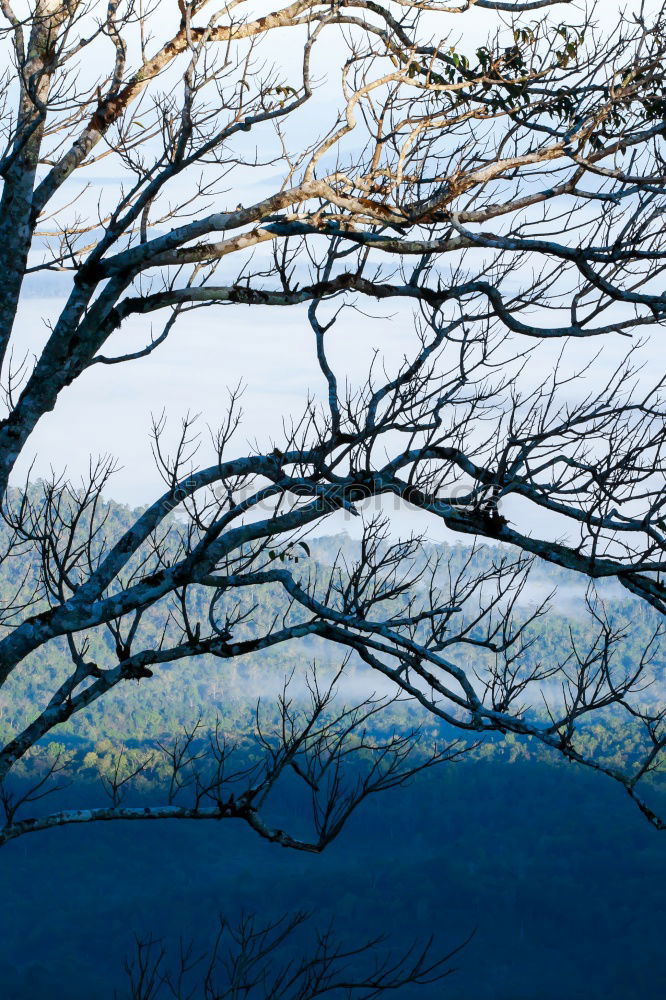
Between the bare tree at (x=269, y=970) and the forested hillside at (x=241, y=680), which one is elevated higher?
the forested hillside at (x=241, y=680)

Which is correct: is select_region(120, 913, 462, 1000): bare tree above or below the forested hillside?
below

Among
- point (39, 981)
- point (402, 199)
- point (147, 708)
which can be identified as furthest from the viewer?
point (147, 708)

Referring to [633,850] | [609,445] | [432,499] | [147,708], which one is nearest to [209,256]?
[432,499]

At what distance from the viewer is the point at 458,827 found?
101m

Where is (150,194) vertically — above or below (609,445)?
above

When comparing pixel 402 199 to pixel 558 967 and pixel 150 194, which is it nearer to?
pixel 150 194

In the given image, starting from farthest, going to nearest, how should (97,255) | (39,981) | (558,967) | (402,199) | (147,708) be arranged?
(147,708) < (558,967) < (39,981) < (97,255) < (402,199)

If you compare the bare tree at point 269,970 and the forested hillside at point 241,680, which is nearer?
the bare tree at point 269,970

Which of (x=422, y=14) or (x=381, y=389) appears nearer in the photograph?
(x=381, y=389)

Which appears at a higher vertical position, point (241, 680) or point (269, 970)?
point (241, 680)

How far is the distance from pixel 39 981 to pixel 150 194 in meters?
80.0

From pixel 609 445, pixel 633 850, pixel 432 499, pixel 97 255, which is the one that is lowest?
pixel 432 499

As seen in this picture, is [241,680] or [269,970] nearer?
[269,970]

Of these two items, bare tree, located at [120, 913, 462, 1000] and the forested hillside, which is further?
the forested hillside
